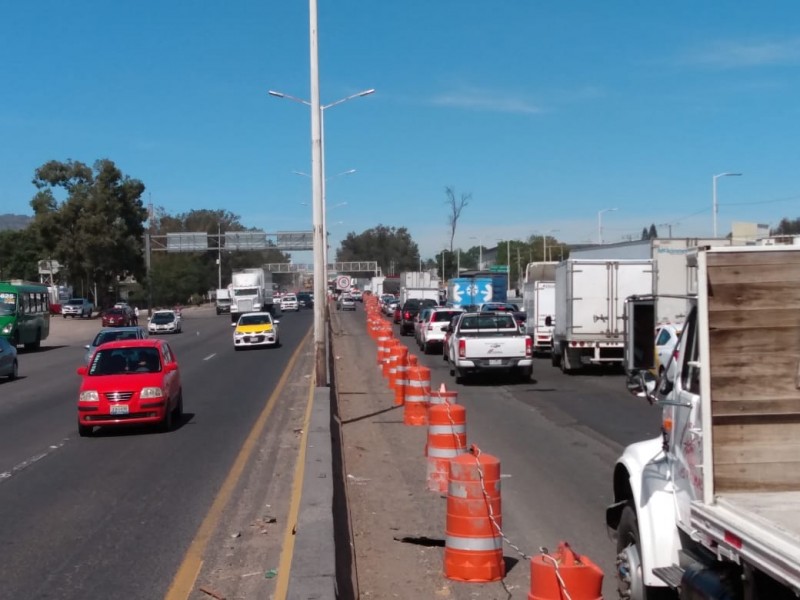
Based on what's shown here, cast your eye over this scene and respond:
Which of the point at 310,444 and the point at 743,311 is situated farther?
the point at 310,444

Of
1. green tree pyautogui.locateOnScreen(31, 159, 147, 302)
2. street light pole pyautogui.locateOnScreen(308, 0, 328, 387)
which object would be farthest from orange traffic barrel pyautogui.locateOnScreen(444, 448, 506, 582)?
green tree pyautogui.locateOnScreen(31, 159, 147, 302)

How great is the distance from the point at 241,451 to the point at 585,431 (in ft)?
18.3

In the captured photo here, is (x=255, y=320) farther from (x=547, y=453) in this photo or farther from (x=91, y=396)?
(x=547, y=453)

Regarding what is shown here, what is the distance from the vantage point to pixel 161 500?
10.7 meters

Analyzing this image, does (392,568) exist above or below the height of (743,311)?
below

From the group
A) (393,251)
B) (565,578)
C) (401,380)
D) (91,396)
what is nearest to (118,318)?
(401,380)

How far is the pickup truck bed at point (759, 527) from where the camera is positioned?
12.9 feet

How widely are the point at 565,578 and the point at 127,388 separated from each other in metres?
11.6

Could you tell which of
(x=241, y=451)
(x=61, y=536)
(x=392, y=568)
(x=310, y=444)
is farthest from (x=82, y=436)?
(x=392, y=568)

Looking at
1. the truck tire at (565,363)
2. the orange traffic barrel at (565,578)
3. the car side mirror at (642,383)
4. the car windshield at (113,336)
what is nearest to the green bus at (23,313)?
the car windshield at (113,336)

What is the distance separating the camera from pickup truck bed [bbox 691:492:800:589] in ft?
12.9

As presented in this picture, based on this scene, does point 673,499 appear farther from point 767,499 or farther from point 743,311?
point 743,311

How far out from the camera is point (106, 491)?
11320mm

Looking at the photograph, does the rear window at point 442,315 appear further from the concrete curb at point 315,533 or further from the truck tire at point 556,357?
the concrete curb at point 315,533
